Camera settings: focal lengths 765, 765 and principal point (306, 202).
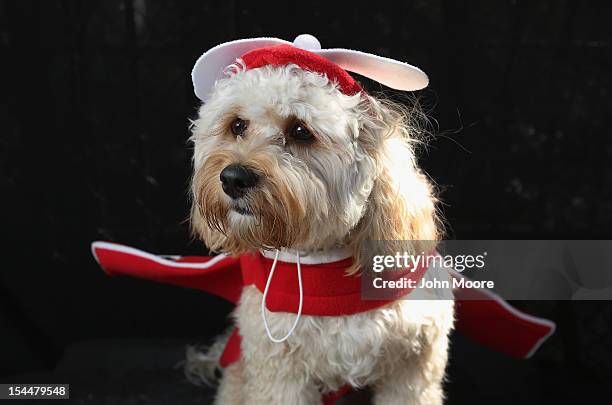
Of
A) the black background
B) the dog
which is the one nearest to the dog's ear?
the dog

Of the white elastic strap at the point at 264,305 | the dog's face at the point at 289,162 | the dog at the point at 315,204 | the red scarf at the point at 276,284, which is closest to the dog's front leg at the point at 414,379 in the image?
the dog at the point at 315,204

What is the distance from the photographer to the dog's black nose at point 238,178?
132cm

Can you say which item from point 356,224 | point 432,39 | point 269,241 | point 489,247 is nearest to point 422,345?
point 356,224

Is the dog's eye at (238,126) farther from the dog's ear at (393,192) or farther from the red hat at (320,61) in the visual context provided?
the dog's ear at (393,192)

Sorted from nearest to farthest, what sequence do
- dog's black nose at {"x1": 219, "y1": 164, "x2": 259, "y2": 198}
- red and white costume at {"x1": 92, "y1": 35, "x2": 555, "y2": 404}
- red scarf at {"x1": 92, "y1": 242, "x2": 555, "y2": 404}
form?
1. dog's black nose at {"x1": 219, "y1": 164, "x2": 259, "y2": 198}
2. red and white costume at {"x1": 92, "y1": 35, "x2": 555, "y2": 404}
3. red scarf at {"x1": 92, "y1": 242, "x2": 555, "y2": 404}

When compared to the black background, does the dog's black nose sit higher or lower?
higher

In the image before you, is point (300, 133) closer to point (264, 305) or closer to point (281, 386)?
point (264, 305)

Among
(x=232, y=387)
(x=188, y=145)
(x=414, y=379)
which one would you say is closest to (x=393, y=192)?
(x=414, y=379)

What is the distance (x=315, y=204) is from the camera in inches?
54.3

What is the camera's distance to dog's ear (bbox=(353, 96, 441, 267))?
1.44 metres

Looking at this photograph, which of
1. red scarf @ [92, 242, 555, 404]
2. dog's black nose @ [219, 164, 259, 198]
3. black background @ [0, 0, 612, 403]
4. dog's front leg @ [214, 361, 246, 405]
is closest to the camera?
dog's black nose @ [219, 164, 259, 198]

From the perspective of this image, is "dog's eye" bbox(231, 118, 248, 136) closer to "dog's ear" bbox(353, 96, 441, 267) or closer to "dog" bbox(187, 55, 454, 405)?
"dog" bbox(187, 55, 454, 405)

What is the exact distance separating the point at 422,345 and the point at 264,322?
34 cm

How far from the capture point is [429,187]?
1555mm
